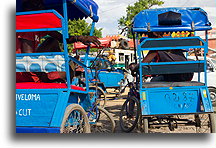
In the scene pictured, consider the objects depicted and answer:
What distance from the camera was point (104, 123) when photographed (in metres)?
4.96

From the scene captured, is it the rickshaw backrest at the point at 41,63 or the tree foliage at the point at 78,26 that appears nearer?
the rickshaw backrest at the point at 41,63

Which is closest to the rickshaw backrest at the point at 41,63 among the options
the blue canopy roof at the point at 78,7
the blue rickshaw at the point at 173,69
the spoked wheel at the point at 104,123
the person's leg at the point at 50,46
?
the person's leg at the point at 50,46

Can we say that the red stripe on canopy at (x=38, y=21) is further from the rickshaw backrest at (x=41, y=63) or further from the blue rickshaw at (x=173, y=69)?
the blue rickshaw at (x=173, y=69)

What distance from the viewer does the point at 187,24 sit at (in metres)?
4.32

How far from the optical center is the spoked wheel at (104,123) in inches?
182

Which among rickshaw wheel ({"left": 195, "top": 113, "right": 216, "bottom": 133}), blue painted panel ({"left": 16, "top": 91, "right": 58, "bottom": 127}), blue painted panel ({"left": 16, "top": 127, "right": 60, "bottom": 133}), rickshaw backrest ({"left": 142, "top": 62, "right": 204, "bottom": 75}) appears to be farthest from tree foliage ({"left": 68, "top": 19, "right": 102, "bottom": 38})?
rickshaw wheel ({"left": 195, "top": 113, "right": 216, "bottom": 133})

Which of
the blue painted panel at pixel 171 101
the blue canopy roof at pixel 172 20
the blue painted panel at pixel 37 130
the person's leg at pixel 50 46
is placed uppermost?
the blue canopy roof at pixel 172 20

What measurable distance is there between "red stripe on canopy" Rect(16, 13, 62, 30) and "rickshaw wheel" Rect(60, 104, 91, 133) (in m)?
1.02

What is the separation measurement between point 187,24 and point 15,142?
3.08m

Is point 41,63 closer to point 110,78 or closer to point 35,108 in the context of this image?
point 35,108

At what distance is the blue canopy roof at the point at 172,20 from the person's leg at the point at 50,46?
47.4 inches

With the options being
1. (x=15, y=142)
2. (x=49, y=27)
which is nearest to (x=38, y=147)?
(x=15, y=142)

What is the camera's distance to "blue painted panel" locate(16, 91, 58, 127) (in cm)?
331

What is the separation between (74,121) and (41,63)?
0.87 meters
